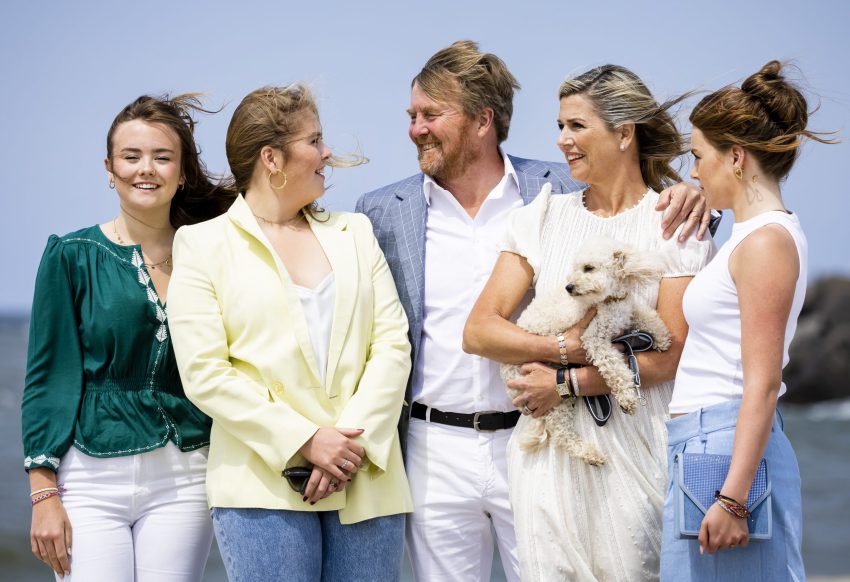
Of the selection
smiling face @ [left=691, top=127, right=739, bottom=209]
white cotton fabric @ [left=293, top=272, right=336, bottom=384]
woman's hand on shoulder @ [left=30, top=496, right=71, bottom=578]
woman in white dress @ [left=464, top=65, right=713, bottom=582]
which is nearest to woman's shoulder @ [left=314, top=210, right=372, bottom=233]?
white cotton fabric @ [left=293, top=272, right=336, bottom=384]

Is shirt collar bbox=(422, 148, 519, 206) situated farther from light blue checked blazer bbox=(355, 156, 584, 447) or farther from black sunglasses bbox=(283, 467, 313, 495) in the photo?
black sunglasses bbox=(283, 467, 313, 495)

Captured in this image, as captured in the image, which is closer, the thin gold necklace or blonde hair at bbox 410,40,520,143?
the thin gold necklace

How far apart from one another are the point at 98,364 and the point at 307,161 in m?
1.13

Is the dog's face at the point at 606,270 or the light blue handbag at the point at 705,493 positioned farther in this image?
the dog's face at the point at 606,270

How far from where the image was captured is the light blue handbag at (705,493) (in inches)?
113

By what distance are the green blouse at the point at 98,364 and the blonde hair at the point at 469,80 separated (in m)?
1.54

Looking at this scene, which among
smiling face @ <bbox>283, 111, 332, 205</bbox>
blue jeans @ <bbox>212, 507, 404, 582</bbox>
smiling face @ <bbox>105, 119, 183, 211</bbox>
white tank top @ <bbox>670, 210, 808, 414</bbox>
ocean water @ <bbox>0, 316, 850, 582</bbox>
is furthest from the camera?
ocean water @ <bbox>0, 316, 850, 582</bbox>

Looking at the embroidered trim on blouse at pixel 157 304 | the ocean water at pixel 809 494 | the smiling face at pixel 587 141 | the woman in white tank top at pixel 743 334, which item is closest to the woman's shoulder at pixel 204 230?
Result: the embroidered trim on blouse at pixel 157 304

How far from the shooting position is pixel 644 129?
3.73m

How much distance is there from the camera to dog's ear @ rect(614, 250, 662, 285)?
340cm

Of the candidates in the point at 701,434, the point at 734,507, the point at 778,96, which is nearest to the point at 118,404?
the point at 701,434

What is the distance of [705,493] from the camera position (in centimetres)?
292

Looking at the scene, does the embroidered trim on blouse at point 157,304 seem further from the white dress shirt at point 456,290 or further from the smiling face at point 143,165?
the white dress shirt at point 456,290

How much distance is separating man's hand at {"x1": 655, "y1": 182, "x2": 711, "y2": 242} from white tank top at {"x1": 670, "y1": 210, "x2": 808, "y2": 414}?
17.0 inches
